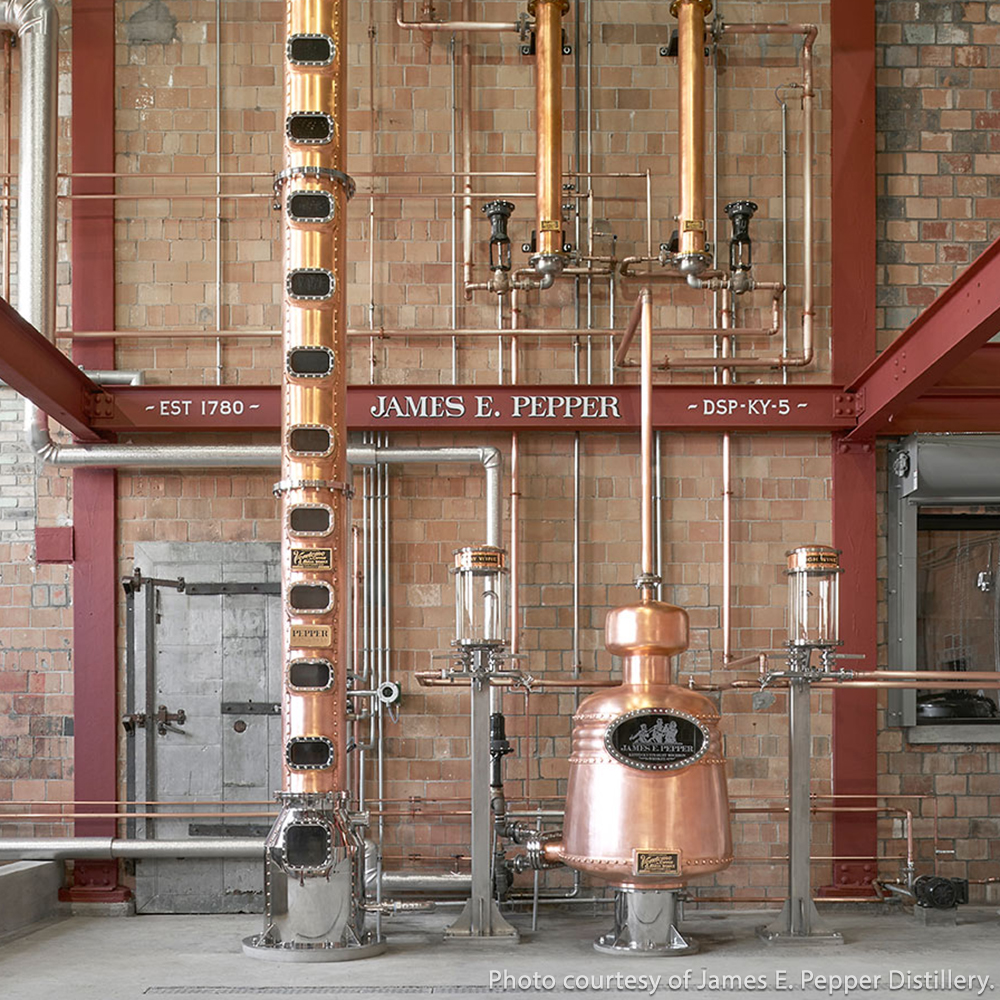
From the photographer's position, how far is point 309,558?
7301 millimetres

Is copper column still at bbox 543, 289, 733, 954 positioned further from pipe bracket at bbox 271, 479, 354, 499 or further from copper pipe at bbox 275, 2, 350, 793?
pipe bracket at bbox 271, 479, 354, 499

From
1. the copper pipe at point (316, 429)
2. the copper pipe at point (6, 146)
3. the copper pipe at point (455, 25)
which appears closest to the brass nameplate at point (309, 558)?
the copper pipe at point (316, 429)

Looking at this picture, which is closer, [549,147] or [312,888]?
[312,888]

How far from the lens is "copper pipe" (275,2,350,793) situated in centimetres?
725

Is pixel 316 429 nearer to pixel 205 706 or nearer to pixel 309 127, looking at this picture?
pixel 309 127

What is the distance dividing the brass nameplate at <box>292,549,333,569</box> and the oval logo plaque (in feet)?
5.59

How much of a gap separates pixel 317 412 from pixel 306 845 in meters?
2.20

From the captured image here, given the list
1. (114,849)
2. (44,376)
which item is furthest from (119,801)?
(44,376)

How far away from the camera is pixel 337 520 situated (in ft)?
24.1

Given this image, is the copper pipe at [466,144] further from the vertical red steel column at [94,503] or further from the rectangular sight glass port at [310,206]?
the vertical red steel column at [94,503]

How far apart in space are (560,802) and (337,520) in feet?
8.91

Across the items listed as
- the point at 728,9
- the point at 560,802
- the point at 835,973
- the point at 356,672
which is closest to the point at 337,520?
the point at 356,672

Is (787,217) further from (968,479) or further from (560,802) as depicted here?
(560,802)

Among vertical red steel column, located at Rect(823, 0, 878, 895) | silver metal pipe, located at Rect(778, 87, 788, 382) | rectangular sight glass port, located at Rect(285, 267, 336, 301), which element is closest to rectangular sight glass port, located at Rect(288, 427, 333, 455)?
rectangular sight glass port, located at Rect(285, 267, 336, 301)
